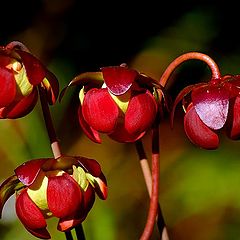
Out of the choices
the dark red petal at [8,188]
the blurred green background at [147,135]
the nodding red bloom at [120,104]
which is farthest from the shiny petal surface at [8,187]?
the blurred green background at [147,135]

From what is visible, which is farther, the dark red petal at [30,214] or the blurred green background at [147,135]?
the blurred green background at [147,135]

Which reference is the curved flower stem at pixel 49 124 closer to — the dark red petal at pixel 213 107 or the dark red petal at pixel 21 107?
the dark red petal at pixel 21 107

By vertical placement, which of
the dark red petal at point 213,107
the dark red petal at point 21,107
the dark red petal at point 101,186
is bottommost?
the dark red petal at point 101,186

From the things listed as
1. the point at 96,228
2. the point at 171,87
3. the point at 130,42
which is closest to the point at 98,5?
the point at 130,42

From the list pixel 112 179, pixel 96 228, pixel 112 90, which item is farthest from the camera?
pixel 112 179

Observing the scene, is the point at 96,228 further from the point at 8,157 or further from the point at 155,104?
the point at 155,104

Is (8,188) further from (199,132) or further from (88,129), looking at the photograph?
(199,132)

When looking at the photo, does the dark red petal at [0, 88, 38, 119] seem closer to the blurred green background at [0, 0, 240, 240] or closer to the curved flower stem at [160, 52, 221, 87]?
the curved flower stem at [160, 52, 221, 87]
